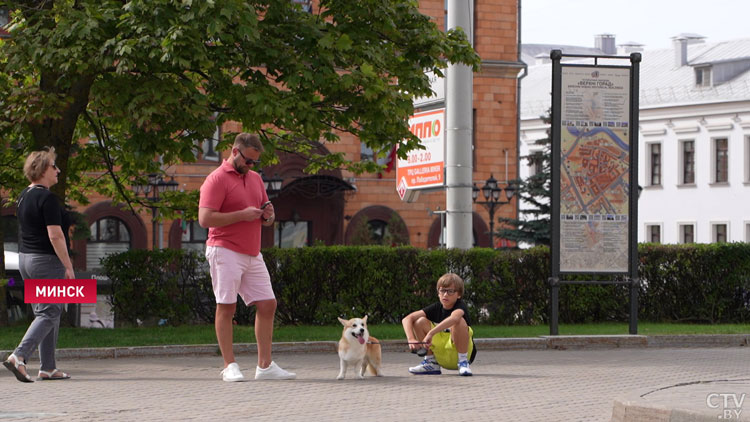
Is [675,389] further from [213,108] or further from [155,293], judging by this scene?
[155,293]

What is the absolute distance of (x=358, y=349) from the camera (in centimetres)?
1173

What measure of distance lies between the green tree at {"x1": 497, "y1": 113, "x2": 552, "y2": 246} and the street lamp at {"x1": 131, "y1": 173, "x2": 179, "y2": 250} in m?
11.7

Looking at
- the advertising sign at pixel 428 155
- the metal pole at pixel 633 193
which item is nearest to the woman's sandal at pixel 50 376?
the metal pole at pixel 633 193

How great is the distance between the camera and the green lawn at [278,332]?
15.9 meters

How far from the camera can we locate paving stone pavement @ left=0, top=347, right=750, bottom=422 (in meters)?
9.40

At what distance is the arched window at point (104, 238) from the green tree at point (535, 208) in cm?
1301

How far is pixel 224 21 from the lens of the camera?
15516 millimetres

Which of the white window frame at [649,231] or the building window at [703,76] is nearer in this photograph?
the building window at [703,76]

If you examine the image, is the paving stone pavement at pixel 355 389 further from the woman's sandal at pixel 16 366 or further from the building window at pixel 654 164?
the building window at pixel 654 164

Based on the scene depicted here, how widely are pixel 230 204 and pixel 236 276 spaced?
2.01 ft

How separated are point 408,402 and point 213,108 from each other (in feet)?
26.4

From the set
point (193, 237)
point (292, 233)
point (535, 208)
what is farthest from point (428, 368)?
point (292, 233)

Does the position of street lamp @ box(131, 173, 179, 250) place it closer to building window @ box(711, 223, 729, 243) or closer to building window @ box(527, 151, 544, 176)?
building window @ box(527, 151, 544, 176)

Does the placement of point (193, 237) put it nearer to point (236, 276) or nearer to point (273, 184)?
point (273, 184)
